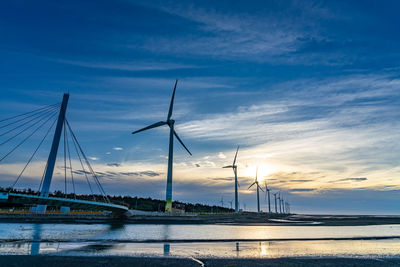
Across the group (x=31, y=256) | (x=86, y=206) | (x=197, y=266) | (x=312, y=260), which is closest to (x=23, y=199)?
(x=86, y=206)

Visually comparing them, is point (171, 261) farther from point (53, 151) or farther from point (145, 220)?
point (145, 220)

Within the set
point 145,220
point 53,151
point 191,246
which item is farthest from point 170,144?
point 191,246

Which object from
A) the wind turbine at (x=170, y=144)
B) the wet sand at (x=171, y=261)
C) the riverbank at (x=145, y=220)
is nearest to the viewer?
the wet sand at (x=171, y=261)

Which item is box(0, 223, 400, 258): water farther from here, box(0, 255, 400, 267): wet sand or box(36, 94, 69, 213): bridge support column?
box(36, 94, 69, 213): bridge support column

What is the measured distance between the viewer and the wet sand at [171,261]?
15.9 metres

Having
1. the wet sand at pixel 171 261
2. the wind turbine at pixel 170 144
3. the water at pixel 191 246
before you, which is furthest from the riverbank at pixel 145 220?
the wet sand at pixel 171 261

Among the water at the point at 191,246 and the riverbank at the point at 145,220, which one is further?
the riverbank at the point at 145,220

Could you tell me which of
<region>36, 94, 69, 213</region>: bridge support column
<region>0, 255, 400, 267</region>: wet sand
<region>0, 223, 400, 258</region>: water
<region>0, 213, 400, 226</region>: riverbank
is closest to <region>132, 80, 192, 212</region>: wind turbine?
<region>0, 213, 400, 226</region>: riverbank

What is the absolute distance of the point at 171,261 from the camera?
55.6 feet

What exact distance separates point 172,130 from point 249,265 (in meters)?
88.3

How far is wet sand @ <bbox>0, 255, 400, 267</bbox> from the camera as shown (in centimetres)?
1591

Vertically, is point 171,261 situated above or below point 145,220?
above

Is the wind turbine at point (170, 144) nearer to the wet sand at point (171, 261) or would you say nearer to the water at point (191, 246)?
the water at point (191, 246)

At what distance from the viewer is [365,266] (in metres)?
16.4
